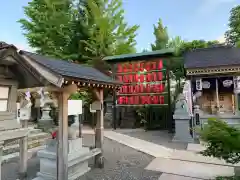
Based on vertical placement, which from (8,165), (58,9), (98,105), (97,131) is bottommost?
(8,165)

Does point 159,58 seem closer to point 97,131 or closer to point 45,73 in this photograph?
point 97,131

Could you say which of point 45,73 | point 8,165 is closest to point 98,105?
point 45,73

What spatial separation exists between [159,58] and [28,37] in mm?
11531

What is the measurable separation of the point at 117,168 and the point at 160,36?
1891 cm

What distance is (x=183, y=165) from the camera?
16.6 feet

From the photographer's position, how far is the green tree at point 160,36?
20.3 metres

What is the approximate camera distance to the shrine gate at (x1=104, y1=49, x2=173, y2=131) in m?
11.1

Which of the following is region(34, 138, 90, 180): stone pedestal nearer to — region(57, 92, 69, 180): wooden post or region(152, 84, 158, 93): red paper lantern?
region(57, 92, 69, 180): wooden post

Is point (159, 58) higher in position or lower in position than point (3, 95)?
higher

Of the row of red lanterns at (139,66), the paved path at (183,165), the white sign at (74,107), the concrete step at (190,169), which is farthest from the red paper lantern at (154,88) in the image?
the white sign at (74,107)

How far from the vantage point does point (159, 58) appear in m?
11.3

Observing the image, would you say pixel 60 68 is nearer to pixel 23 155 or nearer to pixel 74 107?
pixel 74 107

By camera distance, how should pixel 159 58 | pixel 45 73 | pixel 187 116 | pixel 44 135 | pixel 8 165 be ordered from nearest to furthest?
1. pixel 45 73
2. pixel 8 165
3. pixel 187 116
4. pixel 44 135
5. pixel 159 58

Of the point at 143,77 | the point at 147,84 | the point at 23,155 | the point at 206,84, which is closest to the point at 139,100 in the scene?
the point at 147,84
